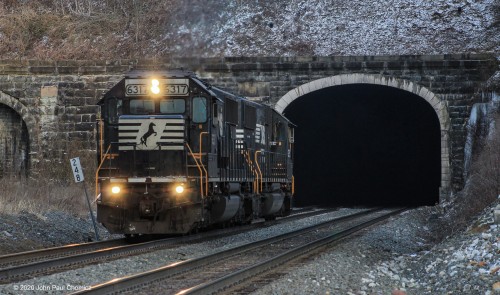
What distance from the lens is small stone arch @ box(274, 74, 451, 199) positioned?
1229 inches

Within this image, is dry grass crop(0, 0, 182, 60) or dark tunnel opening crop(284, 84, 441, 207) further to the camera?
dark tunnel opening crop(284, 84, 441, 207)

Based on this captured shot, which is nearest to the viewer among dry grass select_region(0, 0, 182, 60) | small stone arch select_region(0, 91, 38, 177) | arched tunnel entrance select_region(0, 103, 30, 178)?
small stone arch select_region(0, 91, 38, 177)

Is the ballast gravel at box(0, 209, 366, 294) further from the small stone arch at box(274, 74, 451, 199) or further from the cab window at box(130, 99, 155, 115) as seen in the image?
the small stone arch at box(274, 74, 451, 199)

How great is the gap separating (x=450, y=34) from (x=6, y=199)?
77.5 ft

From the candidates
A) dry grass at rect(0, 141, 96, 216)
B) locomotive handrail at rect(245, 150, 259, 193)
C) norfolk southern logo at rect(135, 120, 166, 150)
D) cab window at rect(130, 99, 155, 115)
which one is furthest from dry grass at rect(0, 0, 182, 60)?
norfolk southern logo at rect(135, 120, 166, 150)

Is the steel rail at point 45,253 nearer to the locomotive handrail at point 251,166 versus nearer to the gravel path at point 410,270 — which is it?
the gravel path at point 410,270

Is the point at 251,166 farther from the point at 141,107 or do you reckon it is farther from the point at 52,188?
the point at 52,188

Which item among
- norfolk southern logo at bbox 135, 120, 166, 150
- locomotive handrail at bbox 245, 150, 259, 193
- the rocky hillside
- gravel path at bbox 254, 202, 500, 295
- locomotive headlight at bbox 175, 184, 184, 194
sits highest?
the rocky hillside

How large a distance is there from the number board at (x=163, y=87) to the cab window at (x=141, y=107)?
152 millimetres

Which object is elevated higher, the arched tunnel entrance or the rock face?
the arched tunnel entrance

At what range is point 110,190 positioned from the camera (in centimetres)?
1602

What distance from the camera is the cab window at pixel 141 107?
1639 centimetres

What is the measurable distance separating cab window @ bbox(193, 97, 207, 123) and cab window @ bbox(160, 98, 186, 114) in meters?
0.23

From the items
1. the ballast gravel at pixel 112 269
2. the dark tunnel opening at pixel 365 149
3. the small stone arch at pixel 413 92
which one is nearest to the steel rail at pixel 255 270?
the ballast gravel at pixel 112 269
